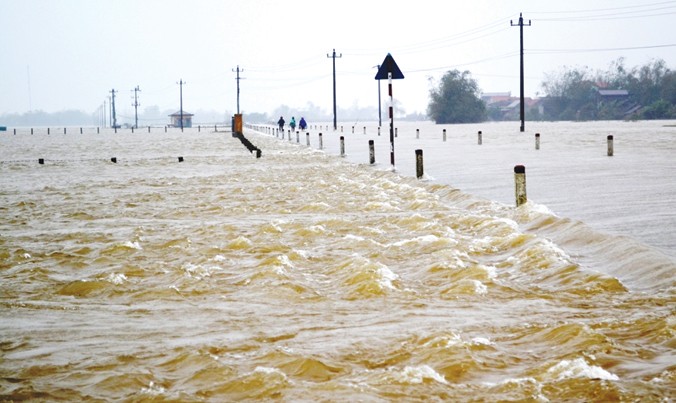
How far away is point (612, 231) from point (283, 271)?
4319 mm

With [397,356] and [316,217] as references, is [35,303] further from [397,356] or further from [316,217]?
[316,217]

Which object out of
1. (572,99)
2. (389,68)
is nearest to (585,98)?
(572,99)

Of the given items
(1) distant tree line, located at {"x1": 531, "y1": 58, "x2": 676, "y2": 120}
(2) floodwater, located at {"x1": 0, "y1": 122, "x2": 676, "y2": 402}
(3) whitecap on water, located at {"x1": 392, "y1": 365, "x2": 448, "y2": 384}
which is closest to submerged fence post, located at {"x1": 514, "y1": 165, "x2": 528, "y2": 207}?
(2) floodwater, located at {"x1": 0, "y1": 122, "x2": 676, "y2": 402}

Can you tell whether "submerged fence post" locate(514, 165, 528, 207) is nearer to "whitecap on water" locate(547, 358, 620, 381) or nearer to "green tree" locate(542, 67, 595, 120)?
"whitecap on water" locate(547, 358, 620, 381)

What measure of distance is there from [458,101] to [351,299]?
16193cm

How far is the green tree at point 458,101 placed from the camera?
16838 cm

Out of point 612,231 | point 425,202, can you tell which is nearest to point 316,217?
point 425,202

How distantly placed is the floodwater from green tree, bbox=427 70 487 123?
150951 mm

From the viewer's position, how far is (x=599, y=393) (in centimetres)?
580

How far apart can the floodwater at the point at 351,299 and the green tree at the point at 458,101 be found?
15095cm

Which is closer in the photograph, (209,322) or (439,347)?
(439,347)

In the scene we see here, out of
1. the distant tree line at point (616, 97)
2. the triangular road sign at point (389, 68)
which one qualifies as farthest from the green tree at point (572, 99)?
the triangular road sign at point (389, 68)

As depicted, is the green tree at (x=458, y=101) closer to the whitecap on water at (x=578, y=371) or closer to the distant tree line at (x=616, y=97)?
the distant tree line at (x=616, y=97)

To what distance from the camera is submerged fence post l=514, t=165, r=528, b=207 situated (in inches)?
591
